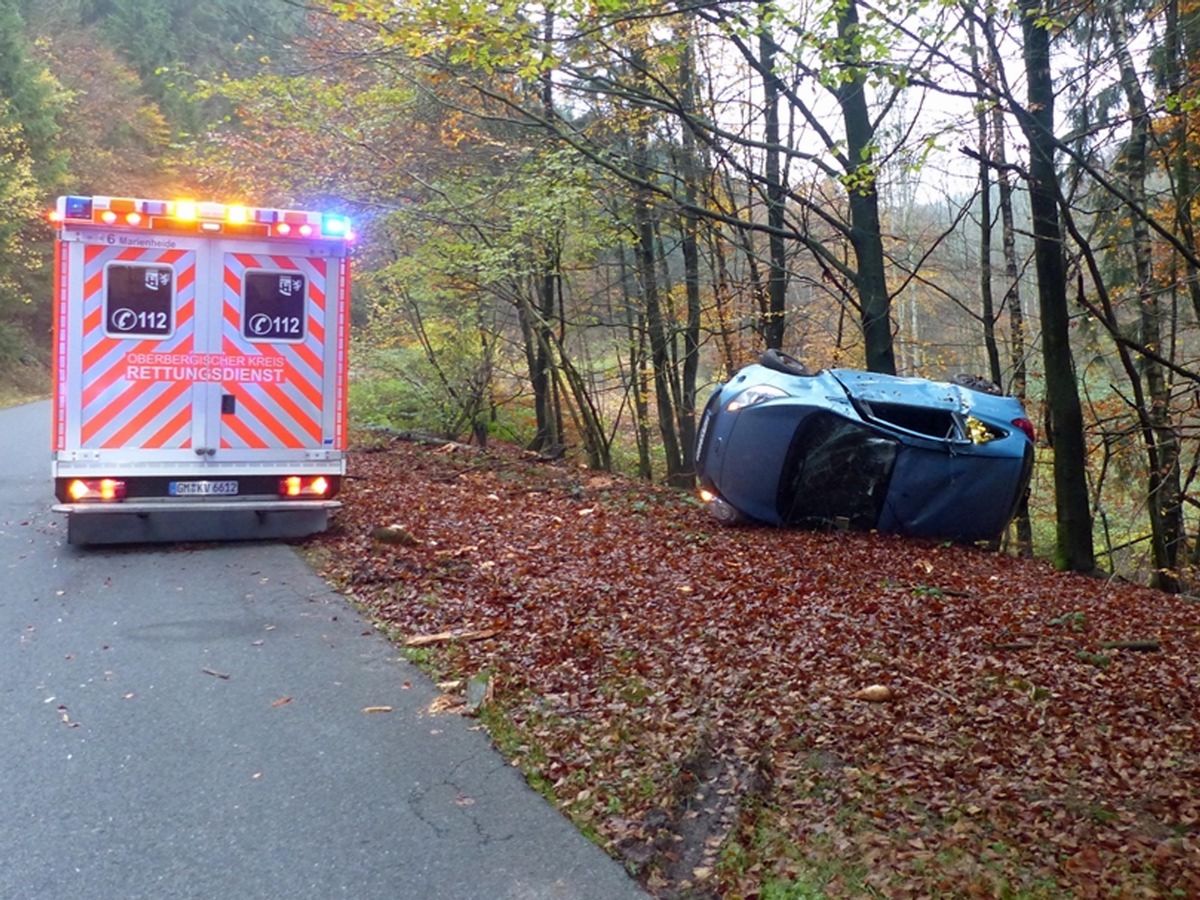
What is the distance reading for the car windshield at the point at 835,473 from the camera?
33.7 feet

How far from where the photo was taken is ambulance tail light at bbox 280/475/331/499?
31.2 feet

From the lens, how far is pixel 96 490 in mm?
8867

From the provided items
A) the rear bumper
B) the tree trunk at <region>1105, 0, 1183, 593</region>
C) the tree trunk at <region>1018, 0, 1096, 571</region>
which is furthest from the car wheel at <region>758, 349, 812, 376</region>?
the rear bumper

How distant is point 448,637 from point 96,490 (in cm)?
421

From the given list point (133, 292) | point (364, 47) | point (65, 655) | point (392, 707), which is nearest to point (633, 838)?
point (392, 707)

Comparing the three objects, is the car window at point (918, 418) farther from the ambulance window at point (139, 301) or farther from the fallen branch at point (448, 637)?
the ambulance window at point (139, 301)

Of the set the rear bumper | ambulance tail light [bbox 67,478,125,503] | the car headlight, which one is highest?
the car headlight

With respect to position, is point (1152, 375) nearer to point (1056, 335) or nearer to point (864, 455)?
point (1056, 335)

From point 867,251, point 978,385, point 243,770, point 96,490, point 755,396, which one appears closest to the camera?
point 243,770

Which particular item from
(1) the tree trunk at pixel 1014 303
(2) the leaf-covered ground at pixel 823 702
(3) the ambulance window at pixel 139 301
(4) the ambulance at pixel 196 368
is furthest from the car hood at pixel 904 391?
(3) the ambulance window at pixel 139 301

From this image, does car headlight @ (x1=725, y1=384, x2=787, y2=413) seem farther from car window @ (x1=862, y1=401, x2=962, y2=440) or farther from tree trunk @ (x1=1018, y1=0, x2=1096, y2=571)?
tree trunk @ (x1=1018, y1=0, x2=1096, y2=571)

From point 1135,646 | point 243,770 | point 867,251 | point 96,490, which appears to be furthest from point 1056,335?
point 96,490

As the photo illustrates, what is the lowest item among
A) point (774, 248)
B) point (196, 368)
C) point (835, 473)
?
point (835, 473)

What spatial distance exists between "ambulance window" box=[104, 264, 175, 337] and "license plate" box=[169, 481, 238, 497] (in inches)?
53.9
